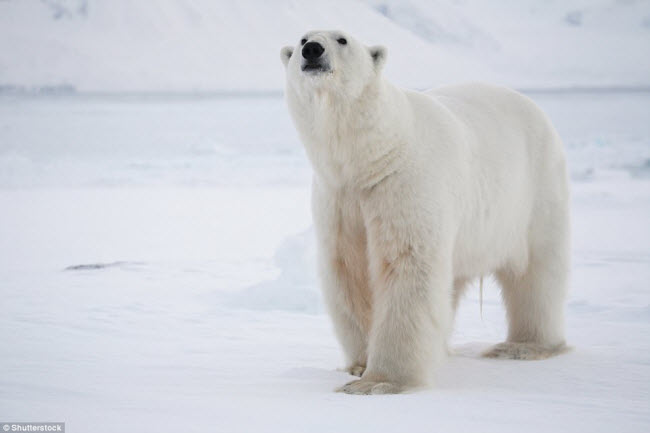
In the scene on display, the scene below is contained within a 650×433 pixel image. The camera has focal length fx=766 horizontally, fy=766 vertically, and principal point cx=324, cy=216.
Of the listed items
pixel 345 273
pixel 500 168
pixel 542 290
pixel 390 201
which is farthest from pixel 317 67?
pixel 542 290

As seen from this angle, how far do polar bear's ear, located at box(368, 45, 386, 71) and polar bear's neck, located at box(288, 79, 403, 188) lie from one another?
0.20 ft

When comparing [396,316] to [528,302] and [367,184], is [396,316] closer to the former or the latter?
[367,184]

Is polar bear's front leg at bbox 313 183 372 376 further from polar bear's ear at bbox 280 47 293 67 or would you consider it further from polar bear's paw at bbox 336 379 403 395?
polar bear's ear at bbox 280 47 293 67

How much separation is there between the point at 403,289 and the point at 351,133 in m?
0.56

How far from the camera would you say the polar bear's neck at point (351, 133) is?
2570 mm

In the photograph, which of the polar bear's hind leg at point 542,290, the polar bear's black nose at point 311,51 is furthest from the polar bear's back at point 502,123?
the polar bear's black nose at point 311,51

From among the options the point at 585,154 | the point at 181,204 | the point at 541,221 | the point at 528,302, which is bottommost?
the point at 528,302

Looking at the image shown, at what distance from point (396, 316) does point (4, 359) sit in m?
1.41

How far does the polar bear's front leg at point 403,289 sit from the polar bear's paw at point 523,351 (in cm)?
79

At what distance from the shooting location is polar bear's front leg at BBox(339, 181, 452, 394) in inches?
103

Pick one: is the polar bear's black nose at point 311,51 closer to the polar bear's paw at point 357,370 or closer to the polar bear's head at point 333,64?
the polar bear's head at point 333,64

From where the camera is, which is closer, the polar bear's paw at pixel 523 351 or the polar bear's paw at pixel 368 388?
the polar bear's paw at pixel 368 388

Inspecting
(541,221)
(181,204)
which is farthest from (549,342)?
(181,204)

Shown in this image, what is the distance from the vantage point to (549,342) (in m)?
3.41
